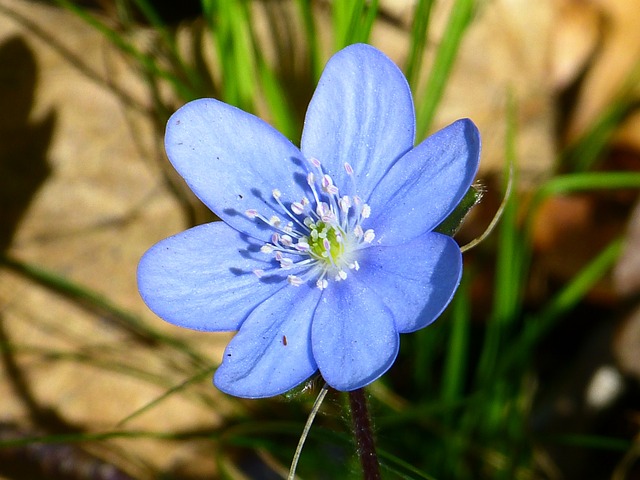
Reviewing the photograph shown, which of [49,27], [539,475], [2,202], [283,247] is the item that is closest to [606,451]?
[539,475]

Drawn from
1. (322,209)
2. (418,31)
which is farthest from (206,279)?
(418,31)

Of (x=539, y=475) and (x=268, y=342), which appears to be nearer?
(x=268, y=342)

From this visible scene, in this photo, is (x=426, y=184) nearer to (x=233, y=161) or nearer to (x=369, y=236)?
(x=369, y=236)

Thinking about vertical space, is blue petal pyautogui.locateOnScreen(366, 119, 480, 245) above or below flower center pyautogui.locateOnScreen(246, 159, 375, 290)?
above

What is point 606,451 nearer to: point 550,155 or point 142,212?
point 550,155

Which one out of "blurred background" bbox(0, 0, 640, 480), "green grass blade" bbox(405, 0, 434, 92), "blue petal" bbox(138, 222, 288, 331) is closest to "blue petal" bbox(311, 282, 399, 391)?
"blue petal" bbox(138, 222, 288, 331)

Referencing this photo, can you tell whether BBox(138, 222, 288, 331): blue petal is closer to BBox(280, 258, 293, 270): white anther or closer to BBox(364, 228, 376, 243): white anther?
BBox(280, 258, 293, 270): white anther

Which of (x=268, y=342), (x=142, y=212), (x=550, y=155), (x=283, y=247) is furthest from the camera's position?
(x=550, y=155)

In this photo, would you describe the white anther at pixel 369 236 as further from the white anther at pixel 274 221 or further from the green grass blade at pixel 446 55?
the green grass blade at pixel 446 55
